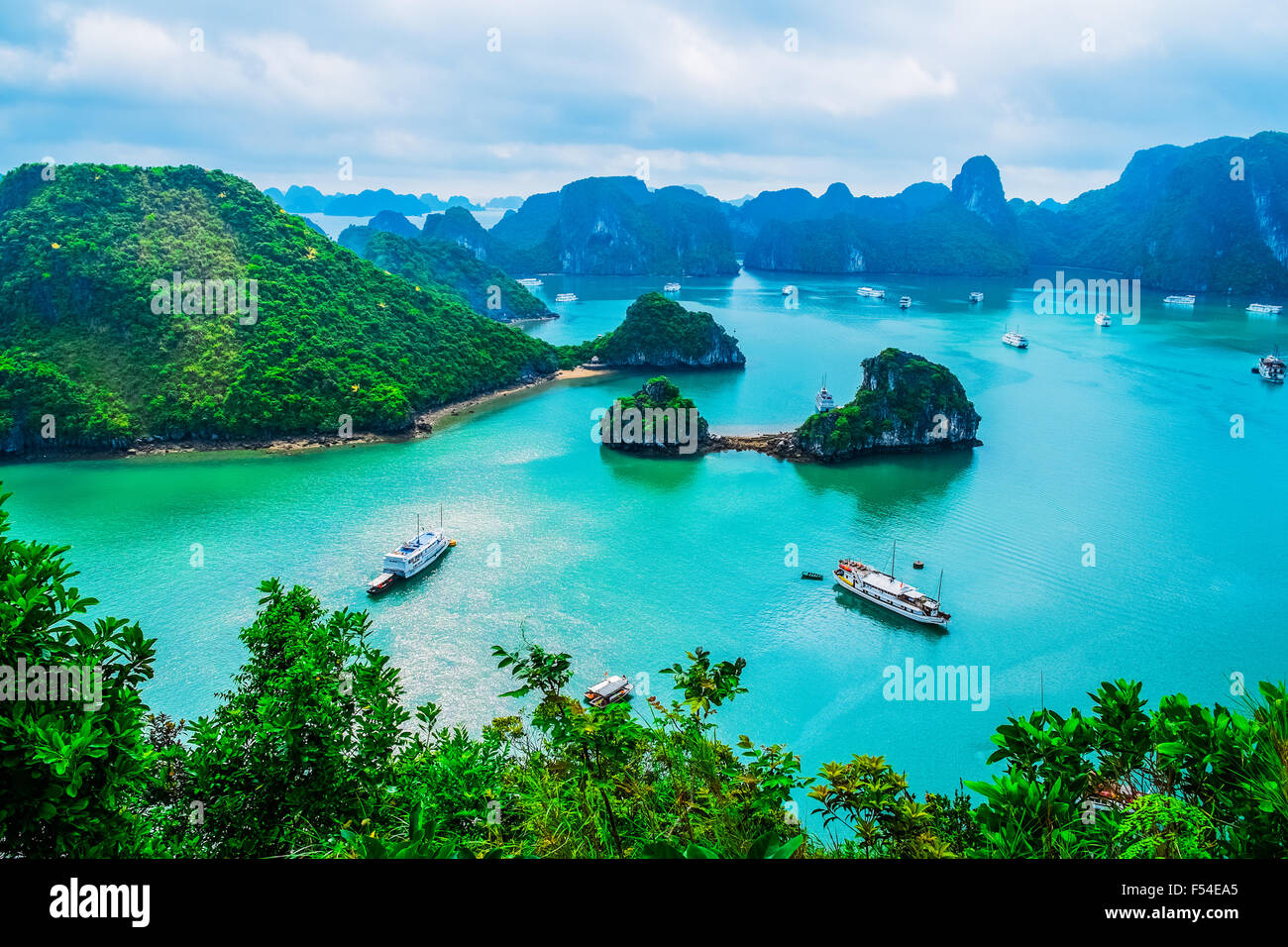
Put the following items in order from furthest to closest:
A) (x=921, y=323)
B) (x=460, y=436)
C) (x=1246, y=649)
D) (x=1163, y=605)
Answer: (x=921, y=323)
(x=460, y=436)
(x=1163, y=605)
(x=1246, y=649)

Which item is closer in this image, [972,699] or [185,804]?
[185,804]

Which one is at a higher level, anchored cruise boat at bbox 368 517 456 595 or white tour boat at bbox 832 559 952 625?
anchored cruise boat at bbox 368 517 456 595

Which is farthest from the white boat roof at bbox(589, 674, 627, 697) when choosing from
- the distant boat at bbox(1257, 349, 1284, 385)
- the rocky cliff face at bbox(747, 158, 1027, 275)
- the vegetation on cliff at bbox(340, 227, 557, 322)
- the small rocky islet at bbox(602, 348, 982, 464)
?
the rocky cliff face at bbox(747, 158, 1027, 275)

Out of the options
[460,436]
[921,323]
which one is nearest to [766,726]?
[460,436]

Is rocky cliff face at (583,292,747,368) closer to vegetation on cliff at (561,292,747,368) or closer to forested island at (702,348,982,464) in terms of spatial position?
vegetation on cliff at (561,292,747,368)

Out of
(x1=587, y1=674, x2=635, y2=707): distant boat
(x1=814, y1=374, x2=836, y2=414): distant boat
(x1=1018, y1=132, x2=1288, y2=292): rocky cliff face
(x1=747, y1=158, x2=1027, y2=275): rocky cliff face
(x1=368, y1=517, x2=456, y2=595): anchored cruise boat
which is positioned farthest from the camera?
(x1=747, y1=158, x2=1027, y2=275): rocky cliff face
